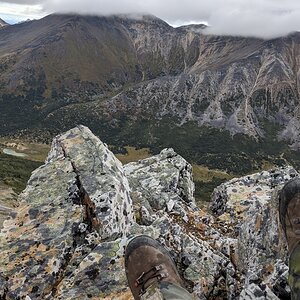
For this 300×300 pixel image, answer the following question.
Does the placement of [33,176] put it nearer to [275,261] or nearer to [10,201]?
[275,261]

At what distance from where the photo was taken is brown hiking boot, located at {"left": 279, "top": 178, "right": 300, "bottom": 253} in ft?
32.1

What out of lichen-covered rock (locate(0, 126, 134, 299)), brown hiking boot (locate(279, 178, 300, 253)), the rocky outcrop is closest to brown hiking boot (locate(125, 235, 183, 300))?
the rocky outcrop

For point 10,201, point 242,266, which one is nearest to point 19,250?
point 242,266

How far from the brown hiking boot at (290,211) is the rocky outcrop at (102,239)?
673mm

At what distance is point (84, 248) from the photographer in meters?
11.4

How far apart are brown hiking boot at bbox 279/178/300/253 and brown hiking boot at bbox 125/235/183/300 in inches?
116

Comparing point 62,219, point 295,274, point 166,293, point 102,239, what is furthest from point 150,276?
point 62,219

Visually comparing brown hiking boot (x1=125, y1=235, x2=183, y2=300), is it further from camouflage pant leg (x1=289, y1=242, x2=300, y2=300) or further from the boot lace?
camouflage pant leg (x1=289, y1=242, x2=300, y2=300)

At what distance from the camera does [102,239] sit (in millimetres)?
11742

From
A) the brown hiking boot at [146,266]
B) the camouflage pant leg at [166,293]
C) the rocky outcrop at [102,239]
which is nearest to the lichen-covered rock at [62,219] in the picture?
the rocky outcrop at [102,239]

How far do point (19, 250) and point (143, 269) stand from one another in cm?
381

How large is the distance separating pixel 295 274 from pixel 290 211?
8.67 feet

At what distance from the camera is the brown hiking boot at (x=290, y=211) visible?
9792mm

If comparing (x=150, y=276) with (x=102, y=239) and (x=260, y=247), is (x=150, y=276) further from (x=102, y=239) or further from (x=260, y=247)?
(x=260, y=247)
